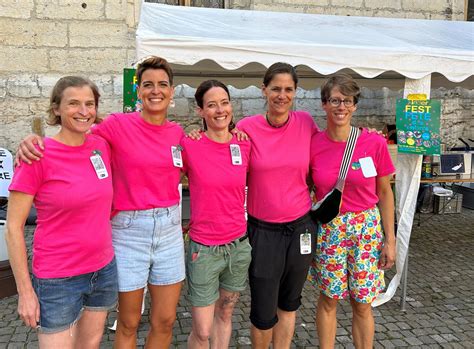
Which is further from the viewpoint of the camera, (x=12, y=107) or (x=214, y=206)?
(x=12, y=107)

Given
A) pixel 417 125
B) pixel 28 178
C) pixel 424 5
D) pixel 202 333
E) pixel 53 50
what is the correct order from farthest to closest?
pixel 424 5, pixel 53 50, pixel 417 125, pixel 202 333, pixel 28 178

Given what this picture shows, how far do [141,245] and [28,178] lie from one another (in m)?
0.62

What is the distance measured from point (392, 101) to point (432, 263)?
13.3ft

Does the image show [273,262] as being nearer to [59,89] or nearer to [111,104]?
[59,89]

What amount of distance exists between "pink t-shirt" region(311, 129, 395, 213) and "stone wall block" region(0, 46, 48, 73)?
5.26 meters

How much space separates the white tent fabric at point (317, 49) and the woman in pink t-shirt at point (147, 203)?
1174 mm

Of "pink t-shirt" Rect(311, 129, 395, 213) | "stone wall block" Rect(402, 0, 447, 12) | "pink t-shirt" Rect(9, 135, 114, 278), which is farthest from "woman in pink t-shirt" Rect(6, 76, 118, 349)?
"stone wall block" Rect(402, 0, 447, 12)

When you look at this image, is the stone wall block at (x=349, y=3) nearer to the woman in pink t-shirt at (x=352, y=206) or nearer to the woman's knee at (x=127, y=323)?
the woman in pink t-shirt at (x=352, y=206)

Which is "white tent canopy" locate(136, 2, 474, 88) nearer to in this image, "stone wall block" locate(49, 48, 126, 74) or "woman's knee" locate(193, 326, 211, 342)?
"woman's knee" locate(193, 326, 211, 342)

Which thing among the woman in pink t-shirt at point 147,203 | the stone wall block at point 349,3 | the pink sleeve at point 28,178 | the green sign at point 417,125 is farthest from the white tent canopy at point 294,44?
the stone wall block at point 349,3

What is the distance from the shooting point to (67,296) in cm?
188

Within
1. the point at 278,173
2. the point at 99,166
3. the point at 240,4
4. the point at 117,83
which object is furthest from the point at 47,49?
the point at 278,173

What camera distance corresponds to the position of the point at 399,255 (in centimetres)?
368

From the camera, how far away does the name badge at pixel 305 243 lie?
240 centimetres
